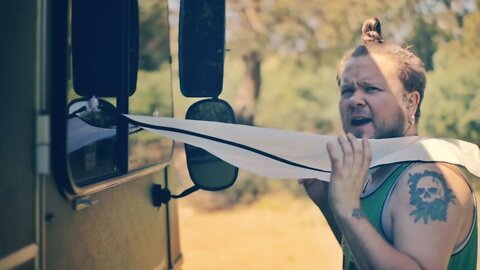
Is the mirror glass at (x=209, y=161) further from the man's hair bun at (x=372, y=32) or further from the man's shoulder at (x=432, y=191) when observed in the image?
the man's shoulder at (x=432, y=191)

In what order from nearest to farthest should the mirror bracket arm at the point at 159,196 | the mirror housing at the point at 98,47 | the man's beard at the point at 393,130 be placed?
the mirror housing at the point at 98,47
the man's beard at the point at 393,130
the mirror bracket arm at the point at 159,196

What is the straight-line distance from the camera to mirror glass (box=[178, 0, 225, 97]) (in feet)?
9.14

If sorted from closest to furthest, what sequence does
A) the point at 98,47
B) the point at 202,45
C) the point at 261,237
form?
the point at 98,47 → the point at 202,45 → the point at 261,237

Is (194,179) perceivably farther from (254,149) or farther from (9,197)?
(9,197)

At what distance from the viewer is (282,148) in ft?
8.75

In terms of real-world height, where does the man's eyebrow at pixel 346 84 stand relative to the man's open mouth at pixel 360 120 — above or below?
above

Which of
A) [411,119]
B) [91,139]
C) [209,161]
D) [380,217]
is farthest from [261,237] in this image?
[91,139]

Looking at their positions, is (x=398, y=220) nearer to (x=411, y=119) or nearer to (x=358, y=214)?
(x=358, y=214)

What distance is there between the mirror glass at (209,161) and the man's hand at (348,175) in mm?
633

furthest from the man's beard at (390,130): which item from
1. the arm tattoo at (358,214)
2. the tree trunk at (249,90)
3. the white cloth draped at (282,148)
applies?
the tree trunk at (249,90)

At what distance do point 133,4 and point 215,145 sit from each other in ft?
2.25

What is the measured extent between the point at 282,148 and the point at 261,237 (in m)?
8.07

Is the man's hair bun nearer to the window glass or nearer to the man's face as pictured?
the man's face

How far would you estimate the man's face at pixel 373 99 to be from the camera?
8.95 ft
